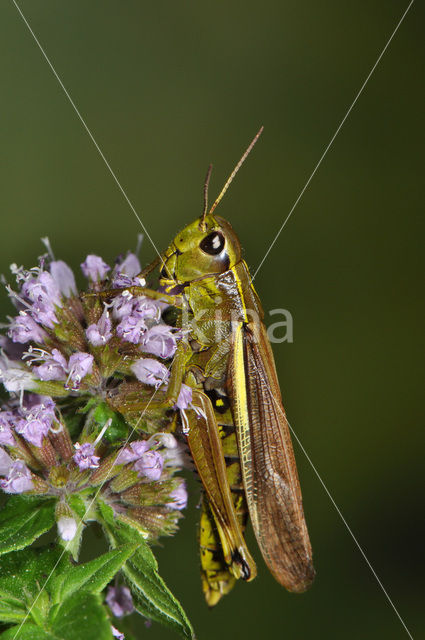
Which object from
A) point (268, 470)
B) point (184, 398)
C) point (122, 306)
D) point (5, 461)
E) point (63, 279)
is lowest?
point (268, 470)

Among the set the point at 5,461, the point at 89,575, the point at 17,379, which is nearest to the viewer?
the point at 89,575

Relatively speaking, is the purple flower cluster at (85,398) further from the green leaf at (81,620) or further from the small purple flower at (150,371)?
the green leaf at (81,620)

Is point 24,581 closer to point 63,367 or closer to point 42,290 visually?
point 63,367

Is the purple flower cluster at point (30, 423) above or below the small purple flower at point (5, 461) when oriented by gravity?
above

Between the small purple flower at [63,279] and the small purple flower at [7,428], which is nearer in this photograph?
the small purple flower at [7,428]

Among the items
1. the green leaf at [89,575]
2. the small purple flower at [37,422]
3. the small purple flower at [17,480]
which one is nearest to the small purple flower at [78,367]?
the small purple flower at [37,422]

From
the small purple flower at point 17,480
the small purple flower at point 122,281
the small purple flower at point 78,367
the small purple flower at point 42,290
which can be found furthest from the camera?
the small purple flower at point 122,281

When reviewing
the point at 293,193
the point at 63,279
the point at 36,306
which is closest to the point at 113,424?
the point at 36,306
